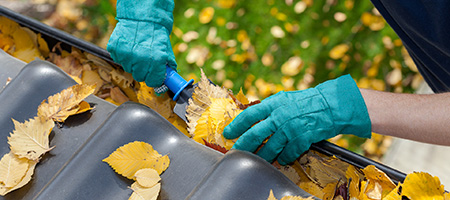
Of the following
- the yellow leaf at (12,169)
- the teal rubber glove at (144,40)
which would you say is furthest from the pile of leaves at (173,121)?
the teal rubber glove at (144,40)

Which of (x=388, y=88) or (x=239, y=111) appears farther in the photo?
(x=388, y=88)

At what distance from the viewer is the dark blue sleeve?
117 cm

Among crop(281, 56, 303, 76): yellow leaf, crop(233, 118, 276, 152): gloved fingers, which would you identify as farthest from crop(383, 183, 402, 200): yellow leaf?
crop(281, 56, 303, 76): yellow leaf

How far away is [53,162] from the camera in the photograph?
96 cm

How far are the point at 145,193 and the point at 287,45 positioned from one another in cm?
187

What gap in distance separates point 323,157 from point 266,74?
4.69 ft

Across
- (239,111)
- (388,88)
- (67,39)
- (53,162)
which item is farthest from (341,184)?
(388,88)

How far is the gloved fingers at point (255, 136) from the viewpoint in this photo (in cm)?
104

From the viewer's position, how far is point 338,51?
2.44 meters

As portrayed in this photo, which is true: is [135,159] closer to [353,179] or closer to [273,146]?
[273,146]

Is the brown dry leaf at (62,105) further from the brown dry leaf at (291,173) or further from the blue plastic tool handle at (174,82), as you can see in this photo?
the brown dry leaf at (291,173)

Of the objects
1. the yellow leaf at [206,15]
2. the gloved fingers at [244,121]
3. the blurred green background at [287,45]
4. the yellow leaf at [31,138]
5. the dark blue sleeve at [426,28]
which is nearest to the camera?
the yellow leaf at [31,138]

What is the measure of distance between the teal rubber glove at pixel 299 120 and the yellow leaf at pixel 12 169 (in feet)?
1.88

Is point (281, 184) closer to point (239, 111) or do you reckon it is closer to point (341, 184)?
point (341, 184)
